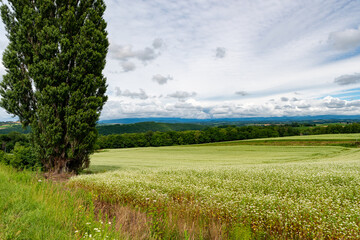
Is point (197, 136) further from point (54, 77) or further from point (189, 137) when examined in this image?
point (54, 77)

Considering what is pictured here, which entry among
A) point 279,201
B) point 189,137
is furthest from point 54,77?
point 189,137

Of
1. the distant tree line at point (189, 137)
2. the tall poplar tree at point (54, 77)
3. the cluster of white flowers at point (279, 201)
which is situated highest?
the tall poplar tree at point (54, 77)

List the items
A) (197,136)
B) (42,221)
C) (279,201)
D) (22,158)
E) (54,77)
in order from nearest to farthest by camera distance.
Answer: (42,221) → (279,201) → (54,77) → (22,158) → (197,136)

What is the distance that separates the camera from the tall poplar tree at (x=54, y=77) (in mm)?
14188

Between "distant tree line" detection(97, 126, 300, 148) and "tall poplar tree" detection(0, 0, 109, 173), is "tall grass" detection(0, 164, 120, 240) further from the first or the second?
"distant tree line" detection(97, 126, 300, 148)

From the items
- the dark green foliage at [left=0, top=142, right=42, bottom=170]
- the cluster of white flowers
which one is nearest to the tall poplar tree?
the dark green foliage at [left=0, top=142, right=42, bottom=170]

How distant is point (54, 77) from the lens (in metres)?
14.5

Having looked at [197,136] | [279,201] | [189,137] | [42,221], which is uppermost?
[42,221]

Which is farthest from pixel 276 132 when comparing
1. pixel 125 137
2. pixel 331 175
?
pixel 331 175

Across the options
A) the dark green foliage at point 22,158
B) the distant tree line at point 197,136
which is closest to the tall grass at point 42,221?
the dark green foliage at point 22,158

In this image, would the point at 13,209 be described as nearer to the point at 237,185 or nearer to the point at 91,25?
the point at 237,185

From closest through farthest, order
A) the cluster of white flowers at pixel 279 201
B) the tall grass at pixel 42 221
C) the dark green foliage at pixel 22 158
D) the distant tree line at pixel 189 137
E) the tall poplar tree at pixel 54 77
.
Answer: the tall grass at pixel 42 221
the cluster of white flowers at pixel 279 201
the tall poplar tree at pixel 54 77
the dark green foliage at pixel 22 158
the distant tree line at pixel 189 137

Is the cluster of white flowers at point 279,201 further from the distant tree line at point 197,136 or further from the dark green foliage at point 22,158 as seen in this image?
the distant tree line at point 197,136

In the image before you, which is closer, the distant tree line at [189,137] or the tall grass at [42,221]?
the tall grass at [42,221]
